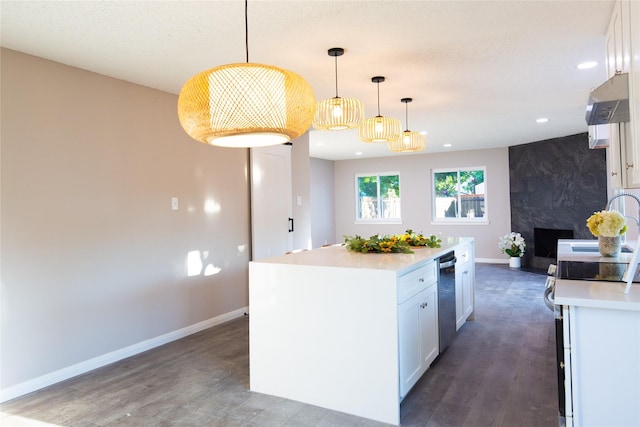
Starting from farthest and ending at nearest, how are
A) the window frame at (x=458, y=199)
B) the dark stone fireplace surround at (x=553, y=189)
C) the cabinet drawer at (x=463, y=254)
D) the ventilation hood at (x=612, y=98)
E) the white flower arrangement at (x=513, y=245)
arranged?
1. the window frame at (x=458, y=199)
2. the white flower arrangement at (x=513, y=245)
3. the dark stone fireplace surround at (x=553, y=189)
4. the cabinet drawer at (x=463, y=254)
5. the ventilation hood at (x=612, y=98)

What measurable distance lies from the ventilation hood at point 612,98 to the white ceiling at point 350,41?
641 millimetres

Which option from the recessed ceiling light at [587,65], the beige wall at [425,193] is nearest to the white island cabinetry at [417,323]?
the recessed ceiling light at [587,65]

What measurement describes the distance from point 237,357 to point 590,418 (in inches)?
101

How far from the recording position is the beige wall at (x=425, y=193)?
28.1ft

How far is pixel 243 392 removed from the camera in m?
2.78

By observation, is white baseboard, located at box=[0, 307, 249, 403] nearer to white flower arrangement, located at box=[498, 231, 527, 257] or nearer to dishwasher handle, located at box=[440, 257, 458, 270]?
dishwasher handle, located at box=[440, 257, 458, 270]

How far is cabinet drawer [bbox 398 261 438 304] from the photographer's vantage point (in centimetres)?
243

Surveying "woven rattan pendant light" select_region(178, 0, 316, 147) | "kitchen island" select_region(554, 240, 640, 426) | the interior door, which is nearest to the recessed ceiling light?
"kitchen island" select_region(554, 240, 640, 426)

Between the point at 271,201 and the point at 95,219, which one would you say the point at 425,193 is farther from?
the point at 95,219

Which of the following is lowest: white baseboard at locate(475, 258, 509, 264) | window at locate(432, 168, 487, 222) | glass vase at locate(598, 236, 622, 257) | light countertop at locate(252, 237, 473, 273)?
white baseboard at locate(475, 258, 509, 264)

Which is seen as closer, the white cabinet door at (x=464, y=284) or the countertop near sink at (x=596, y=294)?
the countertop near sink at (x=596, y=294)

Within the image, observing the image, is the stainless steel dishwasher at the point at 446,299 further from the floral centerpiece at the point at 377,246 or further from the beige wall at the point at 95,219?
the beige wall at the point at 95,219

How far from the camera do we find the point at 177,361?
339 centimetres

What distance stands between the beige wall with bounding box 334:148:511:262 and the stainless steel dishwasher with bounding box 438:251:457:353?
5.63 metres
